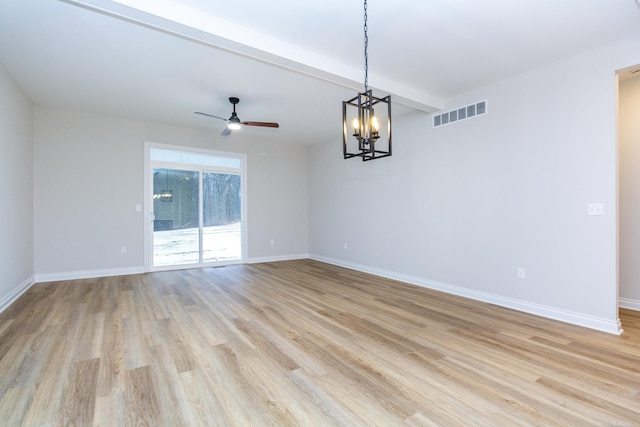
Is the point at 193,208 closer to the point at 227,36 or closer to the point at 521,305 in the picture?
the point at 227,36

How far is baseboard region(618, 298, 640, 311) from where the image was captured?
3.52 metres

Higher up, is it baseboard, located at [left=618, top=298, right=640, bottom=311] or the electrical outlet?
the electrical outlet

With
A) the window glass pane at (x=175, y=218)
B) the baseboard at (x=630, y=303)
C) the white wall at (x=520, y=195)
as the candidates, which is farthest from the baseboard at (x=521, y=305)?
the window glass pane at (x=175, y=218)

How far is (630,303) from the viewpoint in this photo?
3.57m

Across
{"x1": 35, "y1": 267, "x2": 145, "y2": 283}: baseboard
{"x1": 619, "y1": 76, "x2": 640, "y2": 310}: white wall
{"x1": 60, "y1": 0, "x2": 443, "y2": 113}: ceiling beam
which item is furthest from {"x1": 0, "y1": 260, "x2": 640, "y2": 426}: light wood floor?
{"x1": 60, "y1": 0, "x2": 443, "y2": 113}: ceiling beam

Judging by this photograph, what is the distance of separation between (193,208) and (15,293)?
287 cm

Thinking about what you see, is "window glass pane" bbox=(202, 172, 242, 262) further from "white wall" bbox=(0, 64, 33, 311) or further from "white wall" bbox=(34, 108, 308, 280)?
"white wall" bbox=(0, 64, 33, 311)

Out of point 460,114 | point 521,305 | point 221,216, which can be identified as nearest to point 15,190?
point 221,216

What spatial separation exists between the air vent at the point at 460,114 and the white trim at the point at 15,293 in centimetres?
604

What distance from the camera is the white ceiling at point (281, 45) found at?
2461 millimetres

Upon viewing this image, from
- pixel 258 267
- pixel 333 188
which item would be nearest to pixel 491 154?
pixel 333 188

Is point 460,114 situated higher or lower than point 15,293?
higher

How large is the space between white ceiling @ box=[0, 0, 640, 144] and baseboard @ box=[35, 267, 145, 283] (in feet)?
9.11

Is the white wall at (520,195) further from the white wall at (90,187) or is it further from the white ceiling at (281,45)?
the white wall at (90,187)
